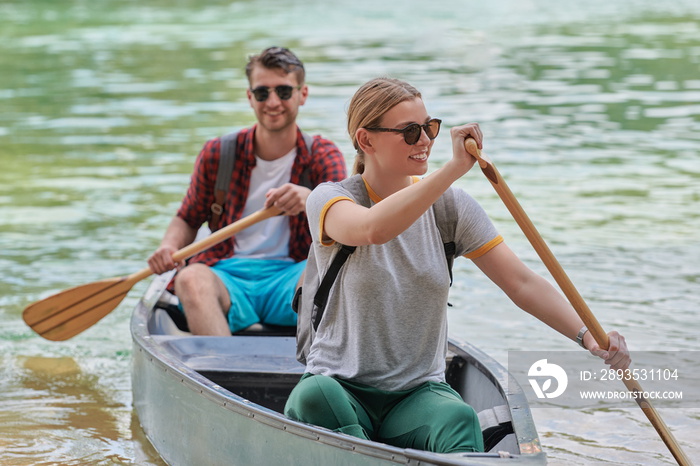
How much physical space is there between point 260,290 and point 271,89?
2.98 feet

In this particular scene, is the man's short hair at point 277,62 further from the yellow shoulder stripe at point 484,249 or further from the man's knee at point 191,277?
the yellow shoulder stripe at point 484,249

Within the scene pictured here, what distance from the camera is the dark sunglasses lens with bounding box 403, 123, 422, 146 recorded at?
3109 millimetres

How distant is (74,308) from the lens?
18.4 feet

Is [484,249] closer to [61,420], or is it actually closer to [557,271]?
[557,271]

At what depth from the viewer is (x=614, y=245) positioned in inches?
306

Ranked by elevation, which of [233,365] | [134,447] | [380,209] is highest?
[380,209]

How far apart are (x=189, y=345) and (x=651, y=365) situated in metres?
2.42

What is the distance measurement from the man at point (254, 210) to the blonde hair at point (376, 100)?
1.55m

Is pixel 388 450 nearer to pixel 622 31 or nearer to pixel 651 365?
pixel 651 365

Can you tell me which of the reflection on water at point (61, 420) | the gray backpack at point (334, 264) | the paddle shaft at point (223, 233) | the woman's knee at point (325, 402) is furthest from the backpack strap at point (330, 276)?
the reflection on water at point (61, 420)

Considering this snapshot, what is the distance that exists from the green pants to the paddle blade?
8.33ft

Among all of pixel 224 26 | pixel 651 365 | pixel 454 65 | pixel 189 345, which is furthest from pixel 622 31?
pixel 189 345

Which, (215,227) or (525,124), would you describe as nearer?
(215,227)

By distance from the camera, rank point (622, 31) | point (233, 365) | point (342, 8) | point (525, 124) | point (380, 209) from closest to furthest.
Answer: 1. point (380, 209)
2. point (233, 365)
3. point (525, 124)
4. point (622, 31)
5. point (342, 8)
